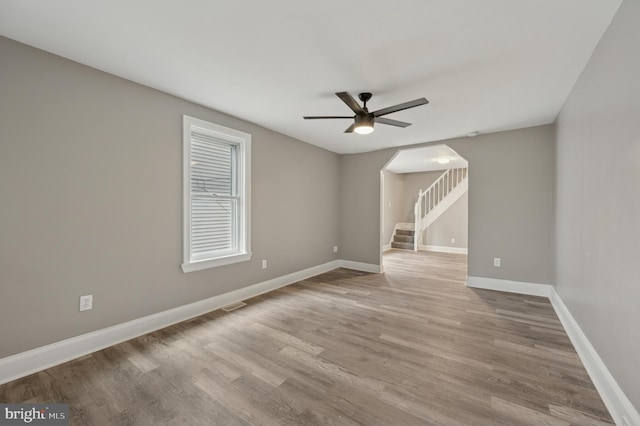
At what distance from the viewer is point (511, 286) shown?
394 centimetres

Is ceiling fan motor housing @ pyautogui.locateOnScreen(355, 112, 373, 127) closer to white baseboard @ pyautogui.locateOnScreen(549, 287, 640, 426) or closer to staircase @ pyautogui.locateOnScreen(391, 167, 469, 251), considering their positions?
white baseboard @ pyautogui.locateOnScreen(549, 287, 640, 426)

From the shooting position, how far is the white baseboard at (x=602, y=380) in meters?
1.43

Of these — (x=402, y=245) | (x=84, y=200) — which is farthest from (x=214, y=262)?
(x=402, y=245)

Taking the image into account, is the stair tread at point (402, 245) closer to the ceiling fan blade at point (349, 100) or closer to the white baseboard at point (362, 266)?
the white baseboard at point (362, 266)

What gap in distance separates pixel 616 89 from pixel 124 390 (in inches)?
146

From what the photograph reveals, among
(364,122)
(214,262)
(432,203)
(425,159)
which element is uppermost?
(425,159)

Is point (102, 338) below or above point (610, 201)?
below

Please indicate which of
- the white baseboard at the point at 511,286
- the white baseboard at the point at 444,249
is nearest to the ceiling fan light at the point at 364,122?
the white baseboard at the point at 511,286

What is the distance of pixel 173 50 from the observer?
204cm

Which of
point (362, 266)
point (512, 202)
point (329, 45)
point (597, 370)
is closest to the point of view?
point (597, 370)

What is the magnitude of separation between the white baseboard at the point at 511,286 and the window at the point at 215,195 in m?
3.52

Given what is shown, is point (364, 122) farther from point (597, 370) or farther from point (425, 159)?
point (425, 159)

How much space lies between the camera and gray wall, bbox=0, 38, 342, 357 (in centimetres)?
193

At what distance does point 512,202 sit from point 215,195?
4.19 metres
